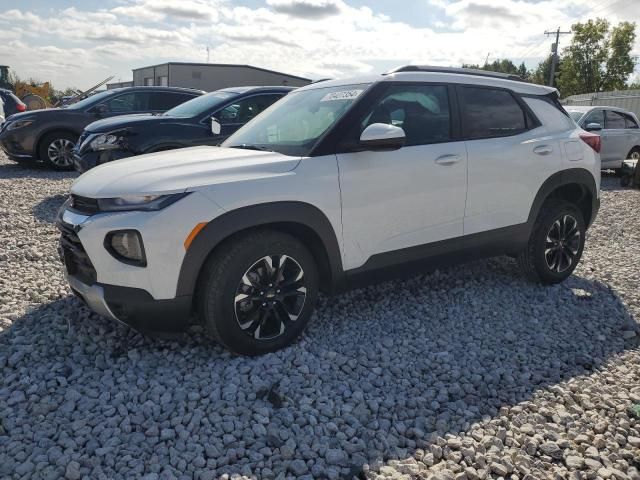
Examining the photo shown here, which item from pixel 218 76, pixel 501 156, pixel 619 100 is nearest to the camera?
pixel 501 156

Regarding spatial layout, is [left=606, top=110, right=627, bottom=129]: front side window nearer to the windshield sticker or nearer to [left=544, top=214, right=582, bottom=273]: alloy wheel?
[left=544, top=214, right=582, bottom=273]: alloy wheel

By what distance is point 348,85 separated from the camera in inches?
160

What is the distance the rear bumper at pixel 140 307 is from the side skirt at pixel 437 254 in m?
1.13

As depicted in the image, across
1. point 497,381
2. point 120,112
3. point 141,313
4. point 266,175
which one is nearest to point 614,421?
point 497,381

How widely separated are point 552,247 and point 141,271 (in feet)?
11.5

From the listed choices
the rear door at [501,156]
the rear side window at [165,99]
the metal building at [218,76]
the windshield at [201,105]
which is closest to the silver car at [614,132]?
the windshield at [201,105]

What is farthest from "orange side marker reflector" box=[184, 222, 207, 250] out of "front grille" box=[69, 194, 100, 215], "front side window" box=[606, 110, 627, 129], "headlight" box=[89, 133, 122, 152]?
"front side window" box=[606, 110, 627, 129]

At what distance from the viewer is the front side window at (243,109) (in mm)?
7770

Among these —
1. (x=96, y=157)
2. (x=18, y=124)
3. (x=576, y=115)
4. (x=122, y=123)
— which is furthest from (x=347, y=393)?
(x=576, y=115)

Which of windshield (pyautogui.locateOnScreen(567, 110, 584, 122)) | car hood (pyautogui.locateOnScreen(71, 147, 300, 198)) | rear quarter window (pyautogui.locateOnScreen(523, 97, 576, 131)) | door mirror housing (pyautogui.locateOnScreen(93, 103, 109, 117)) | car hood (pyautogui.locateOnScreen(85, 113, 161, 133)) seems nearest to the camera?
car hood (pyautogui.locateOnScreen(71, 147, 300, 198))

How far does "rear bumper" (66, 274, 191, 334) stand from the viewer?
3096 mm

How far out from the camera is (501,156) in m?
4.32

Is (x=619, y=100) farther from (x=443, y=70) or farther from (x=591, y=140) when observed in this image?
(x=443, y=70)

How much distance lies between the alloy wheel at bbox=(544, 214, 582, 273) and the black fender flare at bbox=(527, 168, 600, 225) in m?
0.29
